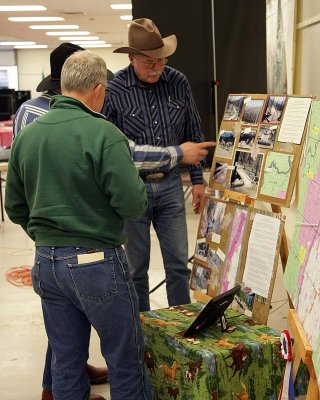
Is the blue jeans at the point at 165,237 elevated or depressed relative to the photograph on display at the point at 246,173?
depressed

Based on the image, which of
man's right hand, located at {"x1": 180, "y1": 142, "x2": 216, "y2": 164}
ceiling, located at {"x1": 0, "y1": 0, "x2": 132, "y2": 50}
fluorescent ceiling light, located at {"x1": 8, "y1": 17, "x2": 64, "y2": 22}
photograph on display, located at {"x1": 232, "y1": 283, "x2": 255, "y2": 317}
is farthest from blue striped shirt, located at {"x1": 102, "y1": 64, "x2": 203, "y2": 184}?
fluorescent ceiling light, located at {"x1": 8, "y1": 17, "x2": 64, "y2": 22}

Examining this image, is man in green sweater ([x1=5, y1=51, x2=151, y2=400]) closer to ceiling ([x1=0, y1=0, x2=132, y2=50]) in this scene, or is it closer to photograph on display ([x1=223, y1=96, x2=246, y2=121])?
photograph on display ([x1=223, y1=96, x2=246, y2=121])

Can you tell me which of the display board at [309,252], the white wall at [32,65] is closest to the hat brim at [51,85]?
the display board at [309,252]

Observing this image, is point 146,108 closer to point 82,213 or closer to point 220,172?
point 220,172

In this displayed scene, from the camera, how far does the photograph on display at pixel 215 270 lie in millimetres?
2869

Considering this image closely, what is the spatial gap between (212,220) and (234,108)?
529mm

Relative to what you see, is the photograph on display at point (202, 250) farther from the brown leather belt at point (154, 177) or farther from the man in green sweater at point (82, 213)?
the man in green sweater at point (82, 213)

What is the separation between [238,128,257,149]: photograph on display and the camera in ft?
8.89

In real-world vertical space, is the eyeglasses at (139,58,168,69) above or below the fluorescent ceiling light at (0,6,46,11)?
below

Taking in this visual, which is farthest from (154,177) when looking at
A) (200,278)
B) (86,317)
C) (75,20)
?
(75,20)

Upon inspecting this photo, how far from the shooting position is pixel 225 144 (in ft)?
9.53

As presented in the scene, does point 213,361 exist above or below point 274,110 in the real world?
below

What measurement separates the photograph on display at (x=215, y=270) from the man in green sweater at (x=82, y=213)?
849 millimetres

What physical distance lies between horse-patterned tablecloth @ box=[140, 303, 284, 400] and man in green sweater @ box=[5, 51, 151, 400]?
0.21 meters
